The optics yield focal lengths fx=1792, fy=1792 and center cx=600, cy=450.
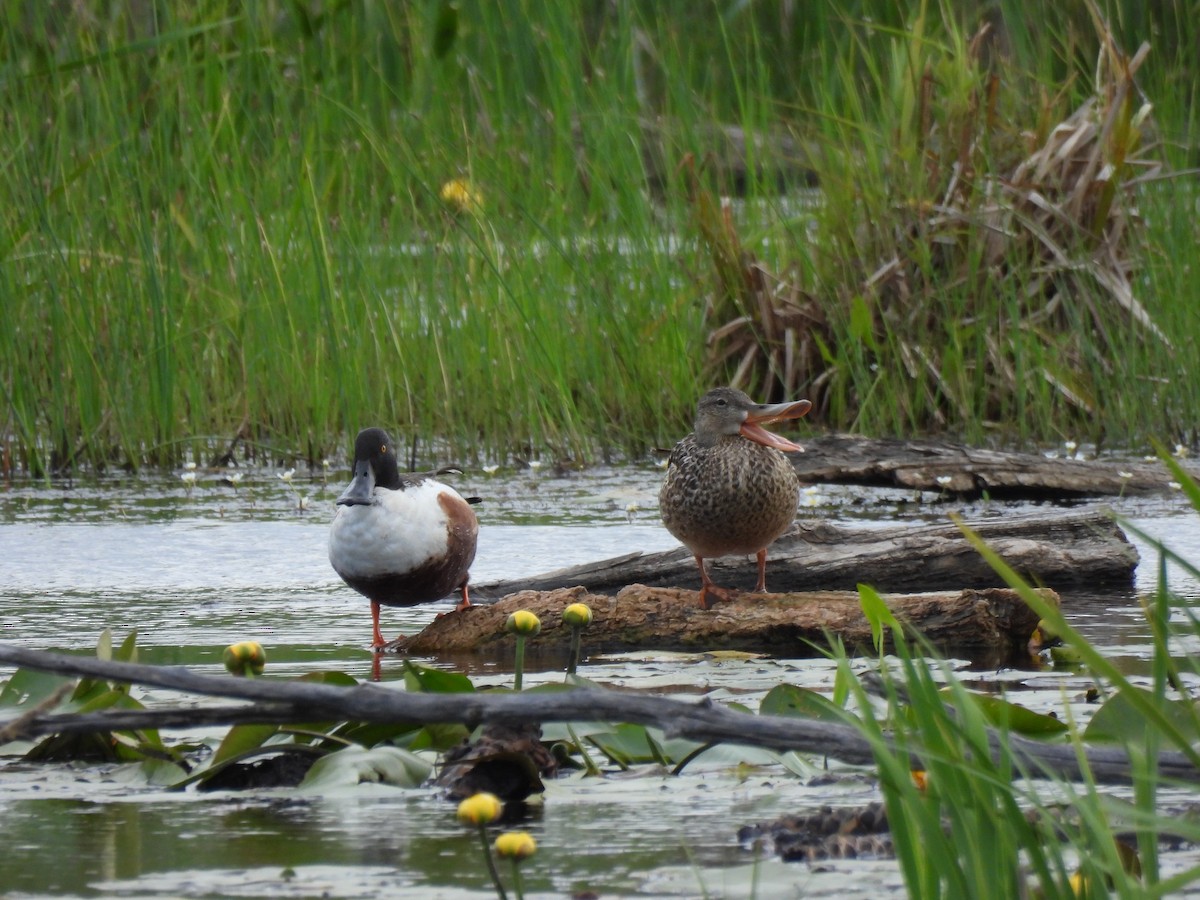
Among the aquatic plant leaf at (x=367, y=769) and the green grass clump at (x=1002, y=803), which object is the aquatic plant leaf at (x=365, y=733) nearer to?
the aquatic plant leaf at (x=367, y=769)

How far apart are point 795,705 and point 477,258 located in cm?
558

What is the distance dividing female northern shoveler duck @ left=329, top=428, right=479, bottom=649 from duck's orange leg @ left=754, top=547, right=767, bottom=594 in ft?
2.62

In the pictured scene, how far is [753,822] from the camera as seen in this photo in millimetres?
2553

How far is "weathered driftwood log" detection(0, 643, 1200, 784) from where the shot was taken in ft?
6.22

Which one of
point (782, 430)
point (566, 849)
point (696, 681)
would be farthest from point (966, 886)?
point (782, 430)

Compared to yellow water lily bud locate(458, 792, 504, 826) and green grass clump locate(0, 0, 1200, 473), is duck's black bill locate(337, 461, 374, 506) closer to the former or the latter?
green grass clump locate(0, 0, 1200, 473)

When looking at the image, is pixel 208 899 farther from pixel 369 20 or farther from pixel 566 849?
pixel 369 20

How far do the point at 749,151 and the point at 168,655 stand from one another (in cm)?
447

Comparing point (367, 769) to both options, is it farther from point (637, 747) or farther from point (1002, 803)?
point (1002, 803)

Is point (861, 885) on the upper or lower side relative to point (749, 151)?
lower

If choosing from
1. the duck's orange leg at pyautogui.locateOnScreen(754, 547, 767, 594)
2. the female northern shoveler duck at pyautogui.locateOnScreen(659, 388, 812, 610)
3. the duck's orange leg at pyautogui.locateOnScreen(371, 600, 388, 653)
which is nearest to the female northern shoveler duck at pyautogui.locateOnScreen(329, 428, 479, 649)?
the duck's orange leg at pyautogui.locateOnScreen(371, 600, 388, 653)

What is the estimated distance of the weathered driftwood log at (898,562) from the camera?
4770mm

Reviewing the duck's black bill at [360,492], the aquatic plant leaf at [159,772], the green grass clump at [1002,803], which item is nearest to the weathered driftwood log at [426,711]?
the green grass clump at [1002,803]

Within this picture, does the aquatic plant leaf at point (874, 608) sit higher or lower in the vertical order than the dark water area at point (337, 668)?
higher
